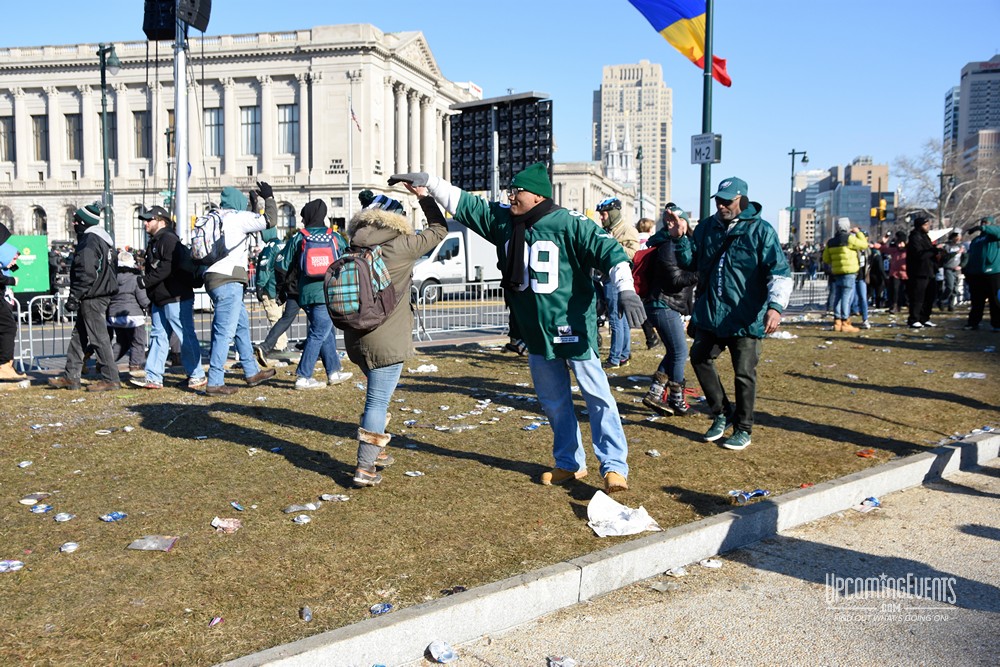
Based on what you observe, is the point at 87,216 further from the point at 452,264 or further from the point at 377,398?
the point at 452,264

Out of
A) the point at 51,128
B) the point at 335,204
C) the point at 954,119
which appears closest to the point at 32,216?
the point at 51,128

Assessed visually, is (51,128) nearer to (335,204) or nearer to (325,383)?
(335,204)

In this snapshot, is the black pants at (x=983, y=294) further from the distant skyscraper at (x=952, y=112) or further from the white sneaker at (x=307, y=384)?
the distant skyscraper at (x=952, y=112)

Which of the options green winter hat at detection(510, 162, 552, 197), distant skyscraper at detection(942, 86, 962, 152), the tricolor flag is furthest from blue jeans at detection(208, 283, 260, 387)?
distant skyscraper at detection(942, 86, 962, 152)

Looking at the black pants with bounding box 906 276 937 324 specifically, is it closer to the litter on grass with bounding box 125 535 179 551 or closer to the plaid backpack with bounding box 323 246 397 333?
the plaid backpack with bounding box 323 246 397 333

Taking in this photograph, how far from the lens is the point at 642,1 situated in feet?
49.2

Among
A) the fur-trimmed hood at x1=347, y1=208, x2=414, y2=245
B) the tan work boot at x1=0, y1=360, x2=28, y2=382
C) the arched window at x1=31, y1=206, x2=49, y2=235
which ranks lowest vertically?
the tan work boot at x1=0, y1=360, x2=28, y2=382

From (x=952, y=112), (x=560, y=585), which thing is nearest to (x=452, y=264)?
(x=560, y=585)

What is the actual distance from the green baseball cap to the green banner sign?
1668 cm

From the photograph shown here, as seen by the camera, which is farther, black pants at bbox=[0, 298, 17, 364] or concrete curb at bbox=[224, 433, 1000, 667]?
black pants at bbox=[0, 298, 17, 364]

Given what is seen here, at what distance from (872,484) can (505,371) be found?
561cm

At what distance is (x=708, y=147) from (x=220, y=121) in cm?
7125

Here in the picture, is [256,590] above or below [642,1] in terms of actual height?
below

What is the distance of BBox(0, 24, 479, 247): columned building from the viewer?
2904 inches
